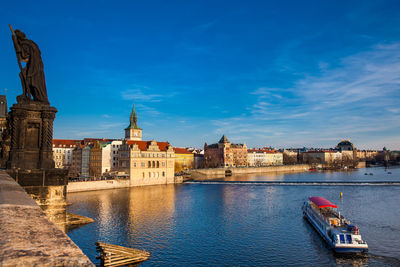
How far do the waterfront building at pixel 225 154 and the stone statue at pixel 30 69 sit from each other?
130 m

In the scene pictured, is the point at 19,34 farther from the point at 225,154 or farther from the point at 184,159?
the point at 225,154

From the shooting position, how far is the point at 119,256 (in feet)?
71.7

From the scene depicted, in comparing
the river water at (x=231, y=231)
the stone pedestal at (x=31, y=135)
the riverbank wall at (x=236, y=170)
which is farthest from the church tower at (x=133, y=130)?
the stone pedestal at (x=31, y=135)

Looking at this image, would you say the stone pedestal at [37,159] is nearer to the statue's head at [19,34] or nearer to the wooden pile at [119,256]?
the statue's head at [19,34]

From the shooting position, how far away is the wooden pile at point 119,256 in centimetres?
2117

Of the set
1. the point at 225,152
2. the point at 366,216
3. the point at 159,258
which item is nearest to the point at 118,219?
the point at 159,258

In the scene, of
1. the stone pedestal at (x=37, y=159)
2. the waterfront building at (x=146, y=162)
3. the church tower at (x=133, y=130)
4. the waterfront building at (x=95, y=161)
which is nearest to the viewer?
the stone pedestal at (x=37, y=159)

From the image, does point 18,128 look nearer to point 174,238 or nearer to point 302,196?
point 174,238

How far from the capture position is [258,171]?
456ft

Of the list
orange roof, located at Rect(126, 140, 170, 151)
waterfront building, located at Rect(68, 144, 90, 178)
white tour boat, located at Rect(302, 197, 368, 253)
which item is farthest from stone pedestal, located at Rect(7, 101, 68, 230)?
waterfront building, located at Rect(68, 144, 90, 178)

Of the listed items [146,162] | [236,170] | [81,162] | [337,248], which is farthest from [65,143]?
[337,248]

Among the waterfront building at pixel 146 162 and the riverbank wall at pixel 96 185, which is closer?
the riverbank wall at pixel 96 185

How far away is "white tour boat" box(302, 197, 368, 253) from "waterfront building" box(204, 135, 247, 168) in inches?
4260

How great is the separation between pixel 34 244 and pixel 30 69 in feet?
49.5
